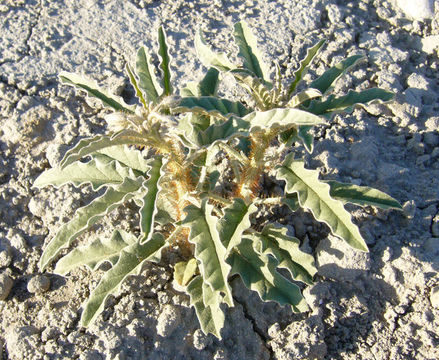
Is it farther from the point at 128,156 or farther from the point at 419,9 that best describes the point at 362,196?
the point at 419,9

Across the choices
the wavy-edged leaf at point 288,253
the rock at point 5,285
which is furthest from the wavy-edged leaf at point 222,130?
the rock at point 5,285

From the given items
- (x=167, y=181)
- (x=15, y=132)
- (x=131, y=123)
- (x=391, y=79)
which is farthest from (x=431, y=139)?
(x=15, y=132)

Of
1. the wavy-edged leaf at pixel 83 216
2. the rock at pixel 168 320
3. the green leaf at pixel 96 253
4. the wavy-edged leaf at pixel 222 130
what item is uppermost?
the wavy-edged leaf at pixel 222 130

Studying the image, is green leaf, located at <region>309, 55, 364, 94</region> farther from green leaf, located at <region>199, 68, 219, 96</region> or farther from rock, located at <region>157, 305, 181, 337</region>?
rock, located at <region>157, 305, 181, 337</region>

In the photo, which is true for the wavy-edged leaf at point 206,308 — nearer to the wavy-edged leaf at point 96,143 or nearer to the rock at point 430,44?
the wavy-edged leaf at point 96,143

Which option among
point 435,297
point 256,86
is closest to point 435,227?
point 435,297

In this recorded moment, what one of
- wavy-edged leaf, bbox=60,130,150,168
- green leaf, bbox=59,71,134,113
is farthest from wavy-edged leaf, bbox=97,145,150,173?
wavy-edged leaf, bbox=60,130,150,168

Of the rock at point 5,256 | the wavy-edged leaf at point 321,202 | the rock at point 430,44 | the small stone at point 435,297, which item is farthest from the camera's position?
the rock at point 430,44
